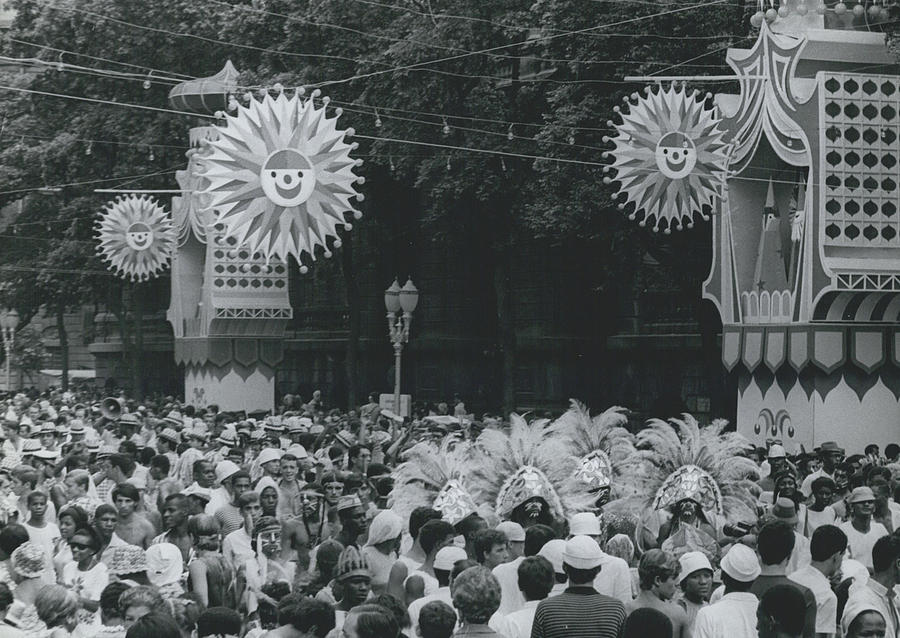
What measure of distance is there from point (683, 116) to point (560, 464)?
11308 mm

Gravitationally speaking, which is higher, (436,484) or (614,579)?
(436,484)

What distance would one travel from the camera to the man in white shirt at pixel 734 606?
791 centimetres

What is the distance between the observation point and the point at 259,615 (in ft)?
31.6

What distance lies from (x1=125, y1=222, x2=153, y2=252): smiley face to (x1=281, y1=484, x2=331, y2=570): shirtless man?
73.3 ft

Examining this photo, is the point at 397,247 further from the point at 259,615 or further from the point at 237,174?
the point at 259,615

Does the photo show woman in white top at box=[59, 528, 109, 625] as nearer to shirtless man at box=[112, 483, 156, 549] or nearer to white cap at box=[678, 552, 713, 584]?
shirtless man at box=[112, 483, 156, 549]

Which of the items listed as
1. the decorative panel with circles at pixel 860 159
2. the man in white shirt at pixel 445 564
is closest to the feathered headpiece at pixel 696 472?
the man in white shirt at pixel 445 564

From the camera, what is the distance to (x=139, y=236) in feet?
117

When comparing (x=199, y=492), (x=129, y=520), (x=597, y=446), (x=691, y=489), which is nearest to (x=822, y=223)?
(x=597, y=446)

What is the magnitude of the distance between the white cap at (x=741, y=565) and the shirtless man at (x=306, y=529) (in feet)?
13.1

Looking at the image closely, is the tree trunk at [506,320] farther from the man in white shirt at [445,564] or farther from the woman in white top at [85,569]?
the man in white shirt at [445,564]

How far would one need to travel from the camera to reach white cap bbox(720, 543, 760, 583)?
827cm

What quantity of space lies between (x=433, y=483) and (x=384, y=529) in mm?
2608

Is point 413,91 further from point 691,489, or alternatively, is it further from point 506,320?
point 691,489
